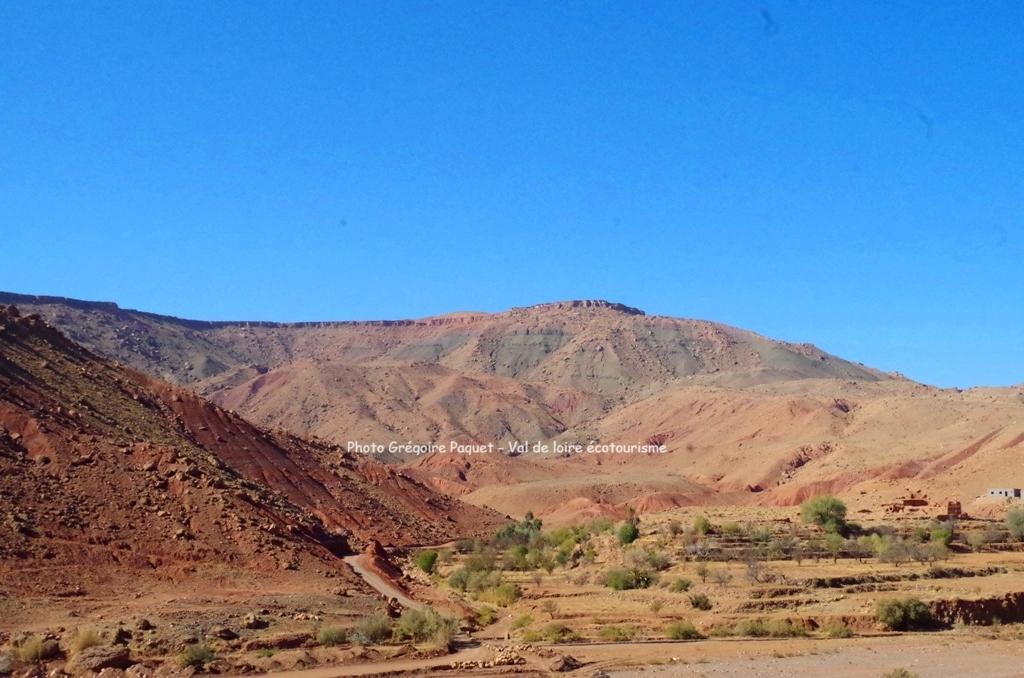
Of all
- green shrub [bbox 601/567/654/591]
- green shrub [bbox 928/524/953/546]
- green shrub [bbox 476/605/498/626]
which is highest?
green shrub [bbox 928/524/953/546]

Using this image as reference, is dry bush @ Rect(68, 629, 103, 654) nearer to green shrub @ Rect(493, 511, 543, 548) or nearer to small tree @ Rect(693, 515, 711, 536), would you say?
small tree @ Rect(693, 515, 711, 536)

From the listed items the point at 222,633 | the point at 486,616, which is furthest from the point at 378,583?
the point at 222,633

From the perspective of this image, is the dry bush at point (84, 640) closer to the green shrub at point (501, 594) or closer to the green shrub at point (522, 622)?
the green shrub at point (522, 622)

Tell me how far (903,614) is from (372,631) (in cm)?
1381

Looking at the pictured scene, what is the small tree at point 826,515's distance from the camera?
43.6m

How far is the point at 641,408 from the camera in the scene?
435ft

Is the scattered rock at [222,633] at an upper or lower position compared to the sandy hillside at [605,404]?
lower

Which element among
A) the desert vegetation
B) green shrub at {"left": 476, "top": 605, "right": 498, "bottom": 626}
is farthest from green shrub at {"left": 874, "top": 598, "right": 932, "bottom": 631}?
green shrub at {"left": 476, "top": 605, "right": 498, "bottom": 626}

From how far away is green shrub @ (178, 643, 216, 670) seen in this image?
2131 centimetres

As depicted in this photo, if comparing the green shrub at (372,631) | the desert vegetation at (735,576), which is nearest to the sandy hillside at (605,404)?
the desert vegetation at (735,576)

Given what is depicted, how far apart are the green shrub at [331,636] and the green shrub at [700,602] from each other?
10.5 metres

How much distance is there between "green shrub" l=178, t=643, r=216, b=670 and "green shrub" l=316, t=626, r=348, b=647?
2.89 meters

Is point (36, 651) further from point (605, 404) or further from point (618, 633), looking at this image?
point (605, 404)

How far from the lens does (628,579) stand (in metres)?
34.6
